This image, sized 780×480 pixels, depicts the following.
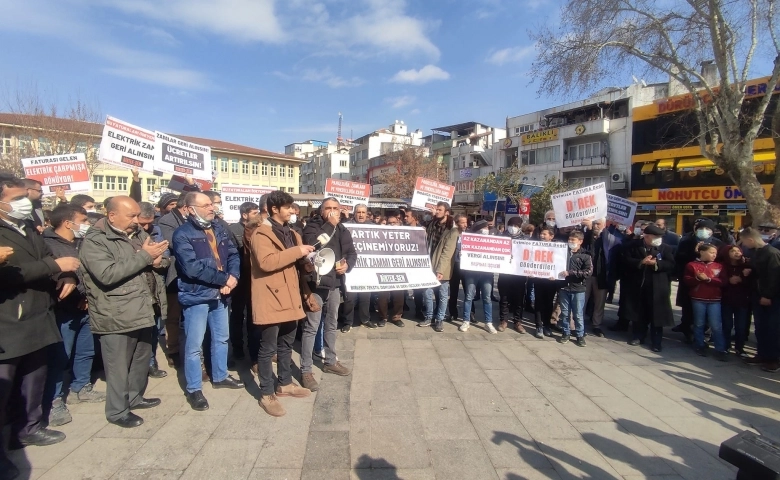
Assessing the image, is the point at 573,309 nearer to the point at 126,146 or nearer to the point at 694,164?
the point at 126,146

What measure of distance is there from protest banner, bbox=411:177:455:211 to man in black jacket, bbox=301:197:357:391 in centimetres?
419

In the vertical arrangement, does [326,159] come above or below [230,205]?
above

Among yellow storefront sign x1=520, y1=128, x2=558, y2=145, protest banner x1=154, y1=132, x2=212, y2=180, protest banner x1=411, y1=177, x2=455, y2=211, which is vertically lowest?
protest banner x1=411, y1=177, x2=455, y2=211

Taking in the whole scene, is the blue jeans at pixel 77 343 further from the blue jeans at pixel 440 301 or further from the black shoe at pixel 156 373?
the blue jeans at pixel 440 301

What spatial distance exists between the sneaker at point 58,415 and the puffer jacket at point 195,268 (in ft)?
4.18

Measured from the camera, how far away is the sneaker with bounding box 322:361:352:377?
4.79 meters

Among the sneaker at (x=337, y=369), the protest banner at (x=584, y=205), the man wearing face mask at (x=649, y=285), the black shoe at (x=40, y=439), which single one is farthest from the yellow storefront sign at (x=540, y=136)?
the black shoe at (x=40, y=439)

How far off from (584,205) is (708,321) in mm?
2599

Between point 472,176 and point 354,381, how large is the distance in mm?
46859

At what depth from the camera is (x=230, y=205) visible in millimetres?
8852

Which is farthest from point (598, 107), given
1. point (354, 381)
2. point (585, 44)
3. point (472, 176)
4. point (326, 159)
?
point (326, 159)

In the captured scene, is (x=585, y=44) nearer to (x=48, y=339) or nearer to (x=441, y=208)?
(x=441, y=208)

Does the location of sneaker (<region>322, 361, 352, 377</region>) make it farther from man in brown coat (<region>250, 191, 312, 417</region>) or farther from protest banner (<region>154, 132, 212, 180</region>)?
protest banner (<region>154, 132, 212, 180</region>)

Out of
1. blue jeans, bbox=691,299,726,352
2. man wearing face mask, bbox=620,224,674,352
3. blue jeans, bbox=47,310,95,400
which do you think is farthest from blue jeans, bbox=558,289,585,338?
blue jeans, bbox=47,310,95,400
